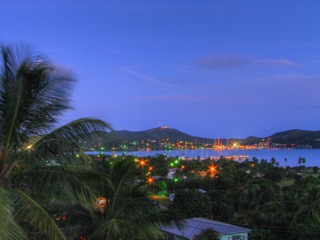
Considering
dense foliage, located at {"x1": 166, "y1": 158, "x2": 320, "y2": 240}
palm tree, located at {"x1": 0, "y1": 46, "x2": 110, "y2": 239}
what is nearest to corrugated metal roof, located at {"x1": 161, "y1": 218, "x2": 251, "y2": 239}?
dense foliage, located at {"x1": 166, "y1": 158, "x2": 320, "y2": 240}

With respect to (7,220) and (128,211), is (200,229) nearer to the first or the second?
(128,211)

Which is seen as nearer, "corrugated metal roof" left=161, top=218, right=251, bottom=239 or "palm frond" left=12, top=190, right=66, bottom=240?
"palm frond" left=12, top=190, right=66, bottom=240

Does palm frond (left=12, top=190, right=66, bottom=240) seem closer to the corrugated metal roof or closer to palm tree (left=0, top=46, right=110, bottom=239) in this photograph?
palm tree (left=0, top=46, right=110, bottom=239)

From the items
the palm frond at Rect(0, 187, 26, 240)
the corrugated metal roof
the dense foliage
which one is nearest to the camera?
the palm frond at Rect(0, 187, 26, 240)

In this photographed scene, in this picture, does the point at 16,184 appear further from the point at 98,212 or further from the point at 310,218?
the point at 310,218

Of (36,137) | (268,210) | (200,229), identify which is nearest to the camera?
(36,137)

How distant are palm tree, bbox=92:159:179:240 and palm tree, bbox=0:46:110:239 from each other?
2004 mm

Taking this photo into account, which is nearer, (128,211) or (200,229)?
(128,211)

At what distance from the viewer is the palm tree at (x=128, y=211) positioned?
27.1 feet

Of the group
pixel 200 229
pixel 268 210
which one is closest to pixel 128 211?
pixel 200 229

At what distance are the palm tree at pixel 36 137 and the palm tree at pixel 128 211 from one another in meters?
2.00

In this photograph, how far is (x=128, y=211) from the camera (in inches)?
372

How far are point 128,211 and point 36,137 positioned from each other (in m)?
3.95

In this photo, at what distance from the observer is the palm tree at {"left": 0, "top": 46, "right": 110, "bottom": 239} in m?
5.63
